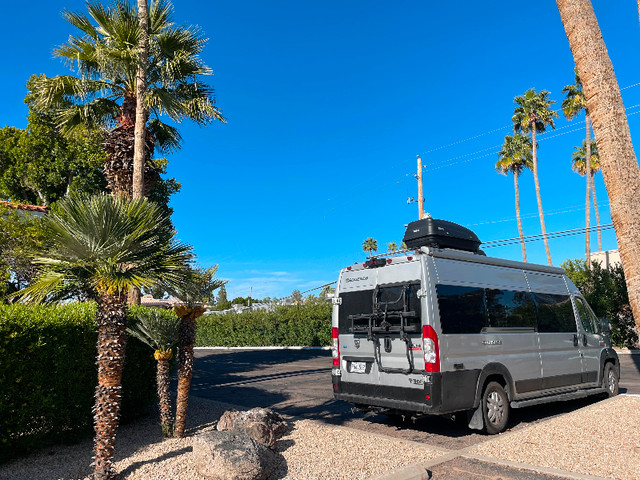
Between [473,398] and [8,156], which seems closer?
[473,398]

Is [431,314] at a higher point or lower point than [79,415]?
higher

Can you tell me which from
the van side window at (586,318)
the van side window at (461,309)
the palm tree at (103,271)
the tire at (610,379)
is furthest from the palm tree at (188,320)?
the tire at (610,379)

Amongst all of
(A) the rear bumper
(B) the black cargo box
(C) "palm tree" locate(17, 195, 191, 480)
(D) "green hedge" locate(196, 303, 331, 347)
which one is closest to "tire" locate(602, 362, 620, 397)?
(B) the black cargo box

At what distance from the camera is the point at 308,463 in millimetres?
5512

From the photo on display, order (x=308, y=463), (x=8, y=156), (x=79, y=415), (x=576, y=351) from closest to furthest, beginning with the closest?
(x=308, y=463)
(x=79, y=415)
(x=576, y=351)
(x=8, y=156)

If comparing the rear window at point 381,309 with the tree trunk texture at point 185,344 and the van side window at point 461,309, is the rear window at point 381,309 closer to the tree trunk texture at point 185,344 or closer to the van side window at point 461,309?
the van side window at point 461,309

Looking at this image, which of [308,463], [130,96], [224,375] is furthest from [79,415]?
[224,375]

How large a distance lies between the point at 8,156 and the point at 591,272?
28219 mm

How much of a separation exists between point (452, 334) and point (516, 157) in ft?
111

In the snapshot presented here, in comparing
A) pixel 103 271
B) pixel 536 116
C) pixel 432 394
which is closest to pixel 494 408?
pixel 432 394

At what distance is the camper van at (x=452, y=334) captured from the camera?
638cm

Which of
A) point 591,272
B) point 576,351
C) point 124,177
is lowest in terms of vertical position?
point 576,351

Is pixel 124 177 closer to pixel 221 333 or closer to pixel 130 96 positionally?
pixel 130 96

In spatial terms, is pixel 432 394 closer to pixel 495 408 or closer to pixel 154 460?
pixel 495 408
